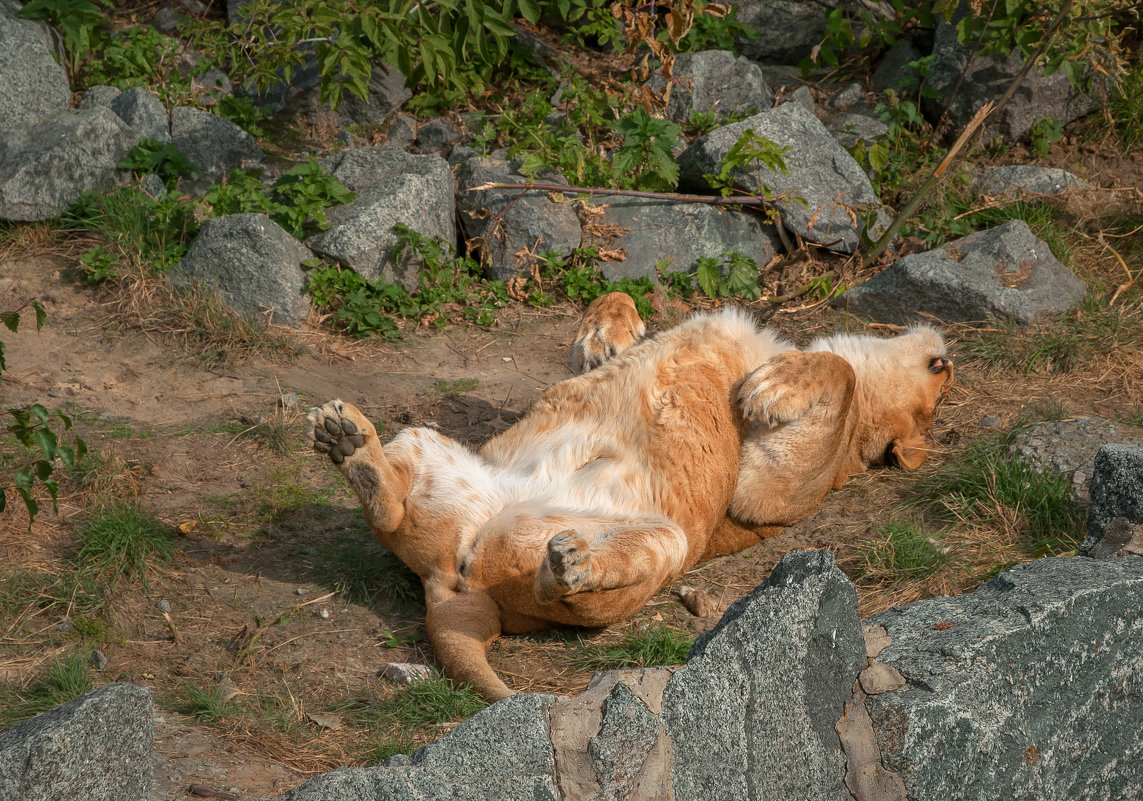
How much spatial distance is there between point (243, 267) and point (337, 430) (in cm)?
254

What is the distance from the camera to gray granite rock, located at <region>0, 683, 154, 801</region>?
214 cm

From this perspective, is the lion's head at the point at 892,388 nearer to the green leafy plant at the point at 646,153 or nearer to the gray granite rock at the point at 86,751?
the green leafy plant at the point at 646,153

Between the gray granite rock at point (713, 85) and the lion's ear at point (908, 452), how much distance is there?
3473 mm

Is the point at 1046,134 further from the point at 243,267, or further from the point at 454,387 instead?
the point at 243,267

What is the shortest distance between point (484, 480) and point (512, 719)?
1.84 metres

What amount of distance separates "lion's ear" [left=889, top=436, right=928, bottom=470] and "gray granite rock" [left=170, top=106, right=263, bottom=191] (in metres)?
4.82

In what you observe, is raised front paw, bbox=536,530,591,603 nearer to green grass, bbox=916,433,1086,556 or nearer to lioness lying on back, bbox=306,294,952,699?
lioness lying on back, bbox=306,294,952,699

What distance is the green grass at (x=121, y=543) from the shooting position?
3.98 m

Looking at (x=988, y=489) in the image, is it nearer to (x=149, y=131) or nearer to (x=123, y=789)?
(x=123, y=789)

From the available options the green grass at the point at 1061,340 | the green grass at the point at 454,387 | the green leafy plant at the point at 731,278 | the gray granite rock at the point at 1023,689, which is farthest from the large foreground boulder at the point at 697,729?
the green leafy plant at the point at 731,278

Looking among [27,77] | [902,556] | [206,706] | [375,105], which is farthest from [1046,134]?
[27,77]

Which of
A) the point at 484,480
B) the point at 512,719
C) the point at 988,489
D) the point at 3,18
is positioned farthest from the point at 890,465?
the point at 3,18

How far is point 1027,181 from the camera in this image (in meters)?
7.23

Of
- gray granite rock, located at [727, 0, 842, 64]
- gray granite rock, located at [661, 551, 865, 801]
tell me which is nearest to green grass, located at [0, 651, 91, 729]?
gray granite rock, located at [661, 551, 865, 801]
